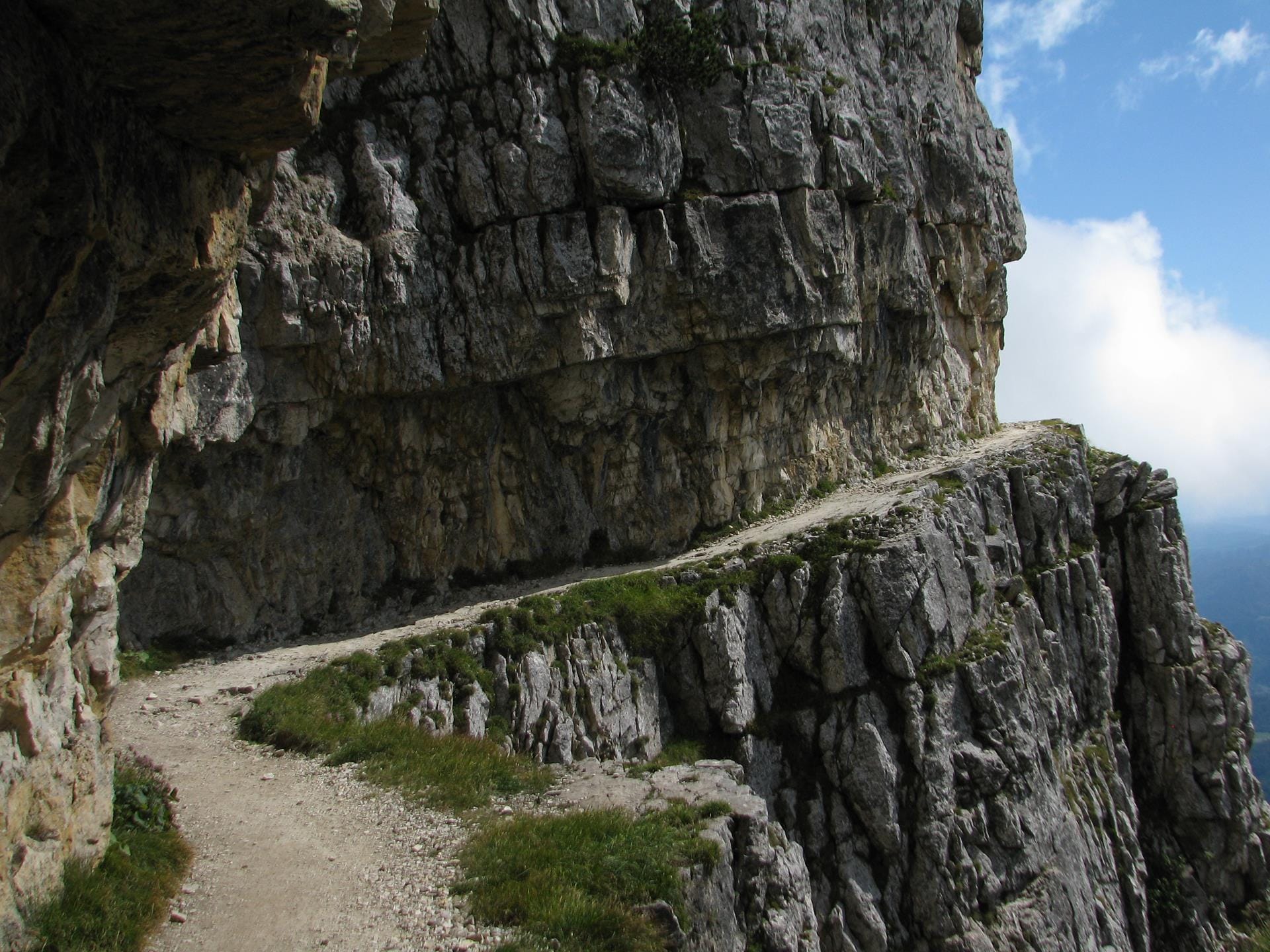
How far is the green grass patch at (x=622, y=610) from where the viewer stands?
2475 cm

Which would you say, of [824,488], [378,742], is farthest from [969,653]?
[378,742]

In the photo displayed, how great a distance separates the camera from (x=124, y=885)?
1020 centimetres

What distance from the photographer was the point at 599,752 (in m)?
24.1

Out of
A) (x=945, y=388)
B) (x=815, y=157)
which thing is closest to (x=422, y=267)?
(x=815, y=157)

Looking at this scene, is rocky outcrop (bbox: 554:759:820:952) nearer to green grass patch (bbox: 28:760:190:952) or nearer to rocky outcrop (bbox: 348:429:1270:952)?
green grass patch (bbox: 28:760:190:952)

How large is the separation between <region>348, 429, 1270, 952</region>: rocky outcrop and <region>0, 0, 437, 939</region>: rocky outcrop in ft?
38.7

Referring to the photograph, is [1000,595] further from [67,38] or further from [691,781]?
[67,38]

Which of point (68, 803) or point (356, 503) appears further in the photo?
point (356, 503)

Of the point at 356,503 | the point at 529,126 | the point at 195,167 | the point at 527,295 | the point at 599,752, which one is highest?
the point at 529,126

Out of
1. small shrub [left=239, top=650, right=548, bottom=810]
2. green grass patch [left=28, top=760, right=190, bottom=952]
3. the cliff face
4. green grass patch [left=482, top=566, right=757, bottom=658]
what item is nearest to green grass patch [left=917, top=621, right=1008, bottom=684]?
green grass patch [left=482, top=566, right=757, bottom=658]

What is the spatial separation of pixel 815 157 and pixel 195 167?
93.7 feet

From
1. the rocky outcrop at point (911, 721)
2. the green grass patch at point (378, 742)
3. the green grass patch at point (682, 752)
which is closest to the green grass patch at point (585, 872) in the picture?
the green grass patch at point (378, 742)

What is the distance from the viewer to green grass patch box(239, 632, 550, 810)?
15.3 meters

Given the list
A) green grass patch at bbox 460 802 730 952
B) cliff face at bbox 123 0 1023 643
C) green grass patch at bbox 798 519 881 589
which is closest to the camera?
green grass patch at bbox 460 802 730 952
